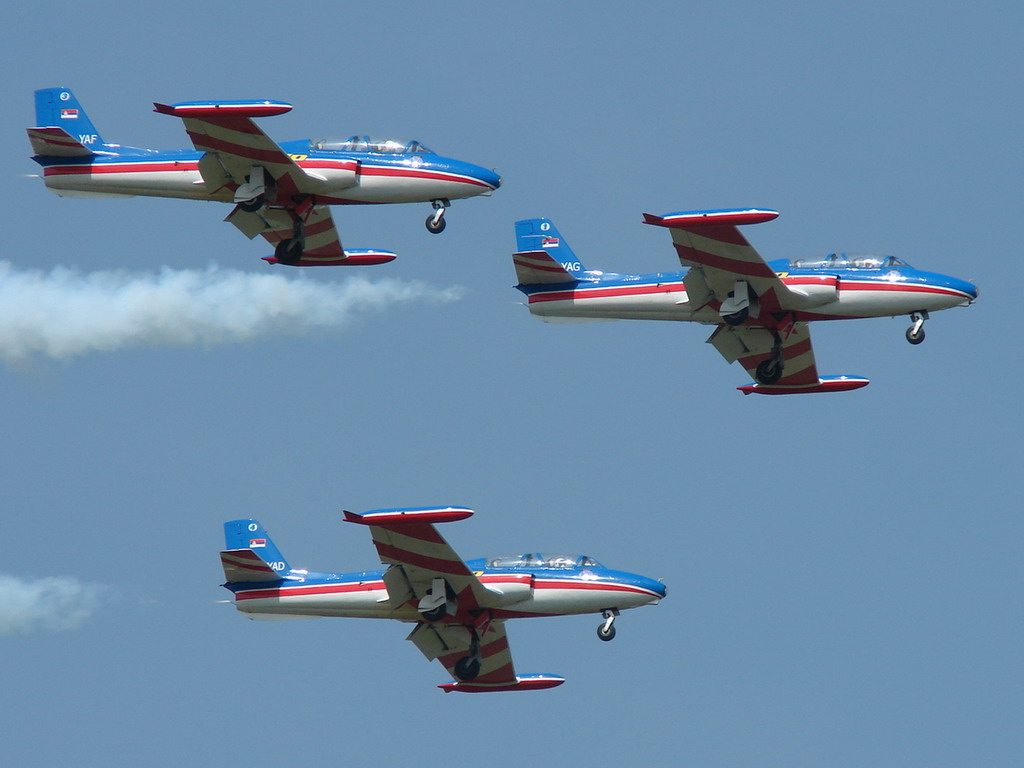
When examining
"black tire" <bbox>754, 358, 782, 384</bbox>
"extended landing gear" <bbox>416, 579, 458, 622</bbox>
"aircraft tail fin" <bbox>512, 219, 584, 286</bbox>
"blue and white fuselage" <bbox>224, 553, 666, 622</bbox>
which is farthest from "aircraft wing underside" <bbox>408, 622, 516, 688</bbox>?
"black tire" <bbox>754, 358, 782, 384</bbox>

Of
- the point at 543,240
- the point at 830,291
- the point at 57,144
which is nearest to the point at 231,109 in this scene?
the point at 57,144

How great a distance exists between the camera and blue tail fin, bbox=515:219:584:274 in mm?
68500

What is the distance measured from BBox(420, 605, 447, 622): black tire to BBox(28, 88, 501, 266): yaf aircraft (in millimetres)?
10988

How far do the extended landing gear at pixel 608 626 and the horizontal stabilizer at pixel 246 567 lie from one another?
30.4 ft

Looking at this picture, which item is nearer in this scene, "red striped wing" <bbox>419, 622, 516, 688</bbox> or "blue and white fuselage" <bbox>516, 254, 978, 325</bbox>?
"blue and white fuselage" <bbox>516, 254, 978, 325</bbox>

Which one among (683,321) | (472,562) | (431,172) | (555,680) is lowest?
(555,680)

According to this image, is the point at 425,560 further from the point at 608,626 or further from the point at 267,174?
the point at 267,174

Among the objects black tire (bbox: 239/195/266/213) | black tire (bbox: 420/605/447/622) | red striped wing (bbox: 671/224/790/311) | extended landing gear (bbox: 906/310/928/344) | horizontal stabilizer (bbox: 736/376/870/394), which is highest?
black tire (bbox: 239/195/266/213)

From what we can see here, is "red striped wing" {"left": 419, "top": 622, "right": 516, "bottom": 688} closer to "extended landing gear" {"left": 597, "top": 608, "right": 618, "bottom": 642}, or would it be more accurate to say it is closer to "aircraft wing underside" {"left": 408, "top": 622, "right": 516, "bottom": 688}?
"aircraft wing underside" {"left": 408, "top": 622, "right": 516, "bottom": 688}

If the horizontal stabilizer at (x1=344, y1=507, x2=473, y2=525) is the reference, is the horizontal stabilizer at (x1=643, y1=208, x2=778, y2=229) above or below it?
above

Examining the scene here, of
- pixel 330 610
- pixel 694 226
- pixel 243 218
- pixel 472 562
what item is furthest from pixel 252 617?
pixel 694 226

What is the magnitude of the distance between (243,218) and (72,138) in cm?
538

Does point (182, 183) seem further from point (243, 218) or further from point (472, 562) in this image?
point (472, 562)

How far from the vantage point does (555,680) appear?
222 ft
